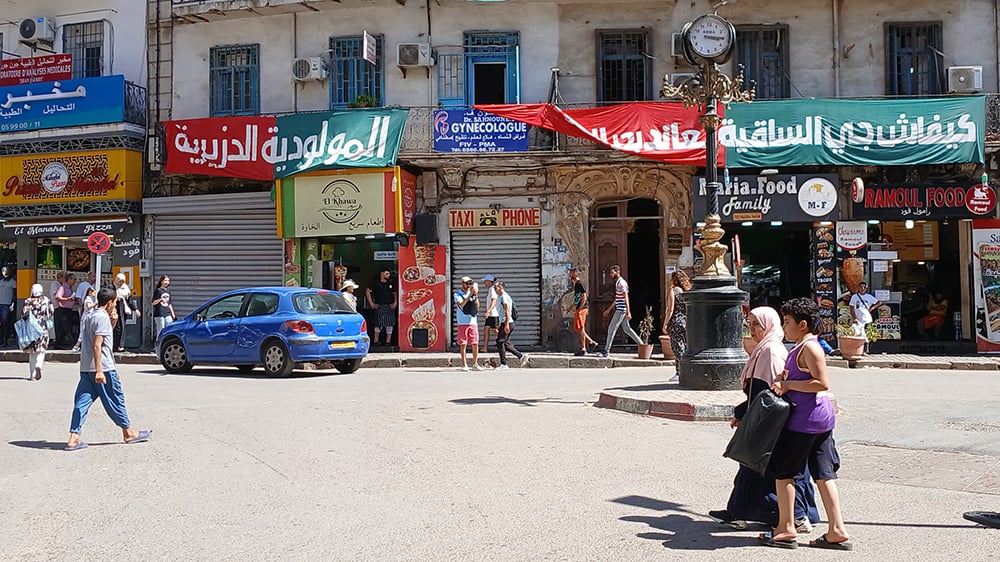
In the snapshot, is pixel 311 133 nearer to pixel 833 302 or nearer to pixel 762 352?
pixel 833 302

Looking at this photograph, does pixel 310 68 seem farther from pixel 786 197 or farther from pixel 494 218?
pixel 786 197

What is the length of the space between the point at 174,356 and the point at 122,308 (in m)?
4.67

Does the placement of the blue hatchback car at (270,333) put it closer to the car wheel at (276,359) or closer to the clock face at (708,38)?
the car wheel at (276,359)

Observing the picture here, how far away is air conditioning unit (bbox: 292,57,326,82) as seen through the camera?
70.5ft

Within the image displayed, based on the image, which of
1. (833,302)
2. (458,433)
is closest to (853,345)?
(833,302)

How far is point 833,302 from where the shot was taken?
19.8 meters

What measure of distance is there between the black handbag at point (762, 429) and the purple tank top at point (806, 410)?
67mm

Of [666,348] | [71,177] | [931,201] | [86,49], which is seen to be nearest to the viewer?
[666,348]

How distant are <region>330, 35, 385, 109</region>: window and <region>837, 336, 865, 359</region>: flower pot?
38.2 feet

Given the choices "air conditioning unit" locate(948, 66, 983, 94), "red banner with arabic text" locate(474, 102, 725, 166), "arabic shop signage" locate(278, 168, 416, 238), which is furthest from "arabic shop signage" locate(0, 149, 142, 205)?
A: "air conditioning unit" locate(948, 66, 983, 94)

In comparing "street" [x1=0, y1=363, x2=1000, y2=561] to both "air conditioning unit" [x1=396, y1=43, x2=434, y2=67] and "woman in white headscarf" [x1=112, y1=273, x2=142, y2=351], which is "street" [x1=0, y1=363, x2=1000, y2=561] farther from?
"air conditioning unit" [x1=396, y1=43, x2=434, y2=67]

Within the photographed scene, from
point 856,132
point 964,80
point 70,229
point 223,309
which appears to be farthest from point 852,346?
point 70,229

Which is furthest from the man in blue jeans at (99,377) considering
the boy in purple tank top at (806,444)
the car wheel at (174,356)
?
the car wheel at (174,356)

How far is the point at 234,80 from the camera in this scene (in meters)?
22.7
